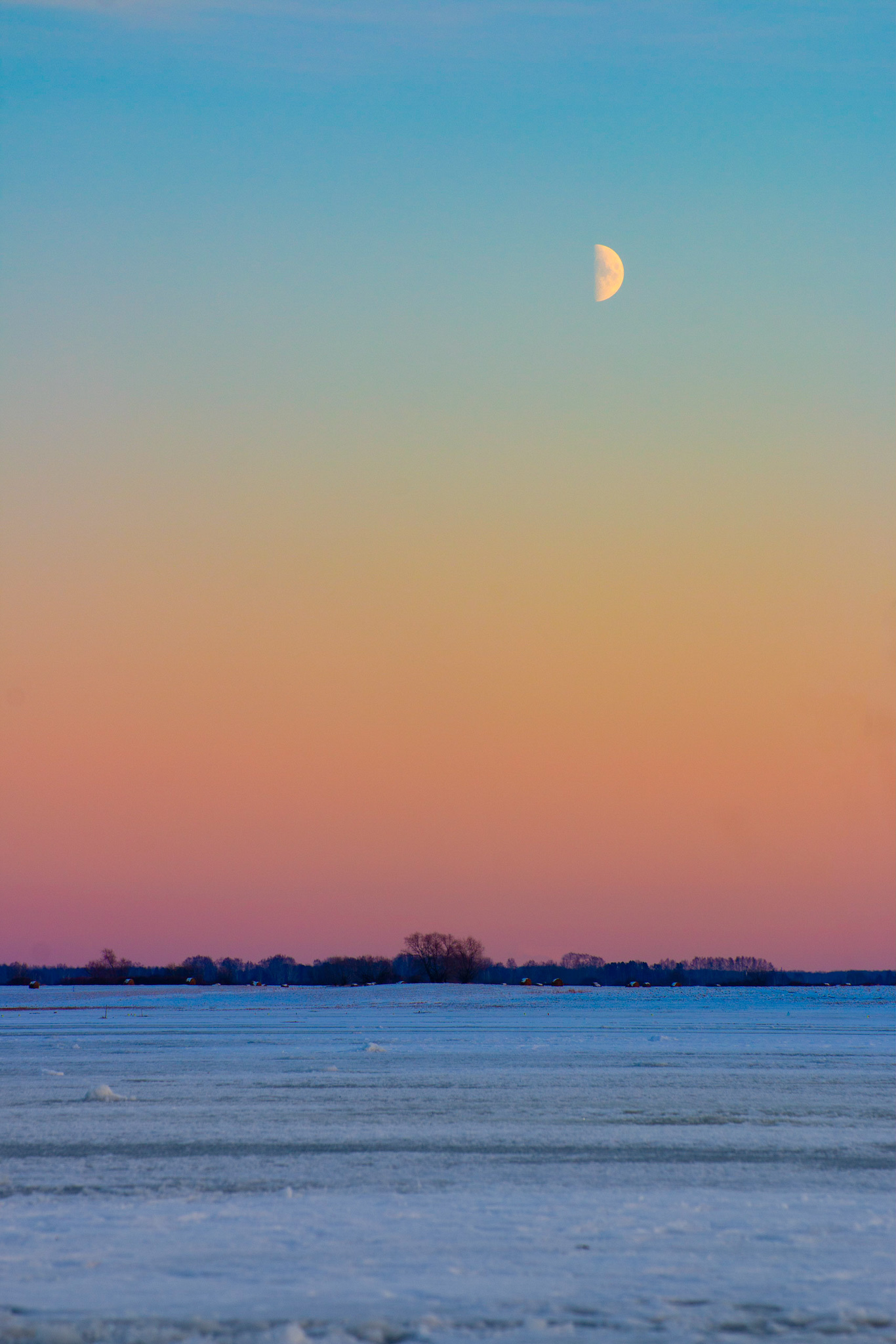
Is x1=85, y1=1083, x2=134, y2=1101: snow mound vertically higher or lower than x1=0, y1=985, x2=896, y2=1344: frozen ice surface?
lower

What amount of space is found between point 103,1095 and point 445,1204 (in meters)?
8.81

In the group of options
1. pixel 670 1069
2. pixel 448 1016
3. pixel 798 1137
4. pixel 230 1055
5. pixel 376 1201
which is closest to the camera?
pixel 376 1201

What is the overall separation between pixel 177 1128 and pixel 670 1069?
10633mm

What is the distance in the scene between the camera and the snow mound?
657 inches

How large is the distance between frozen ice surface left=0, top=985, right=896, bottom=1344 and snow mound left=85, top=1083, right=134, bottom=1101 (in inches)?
2.3

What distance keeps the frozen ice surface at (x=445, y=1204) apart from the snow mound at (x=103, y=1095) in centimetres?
6

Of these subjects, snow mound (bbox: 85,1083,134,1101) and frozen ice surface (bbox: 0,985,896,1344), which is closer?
frozen ice surface (bbox: 0,985,896,1344)

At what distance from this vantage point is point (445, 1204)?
9688 millimetres

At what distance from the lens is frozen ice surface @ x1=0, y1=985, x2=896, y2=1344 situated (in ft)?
22.1

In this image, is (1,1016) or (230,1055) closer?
(230,1055)

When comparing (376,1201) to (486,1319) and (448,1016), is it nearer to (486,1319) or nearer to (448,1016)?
(486,1319)

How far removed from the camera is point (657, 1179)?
10719 mm

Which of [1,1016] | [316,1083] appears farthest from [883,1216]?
[1,1016]

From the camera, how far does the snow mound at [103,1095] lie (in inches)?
657
